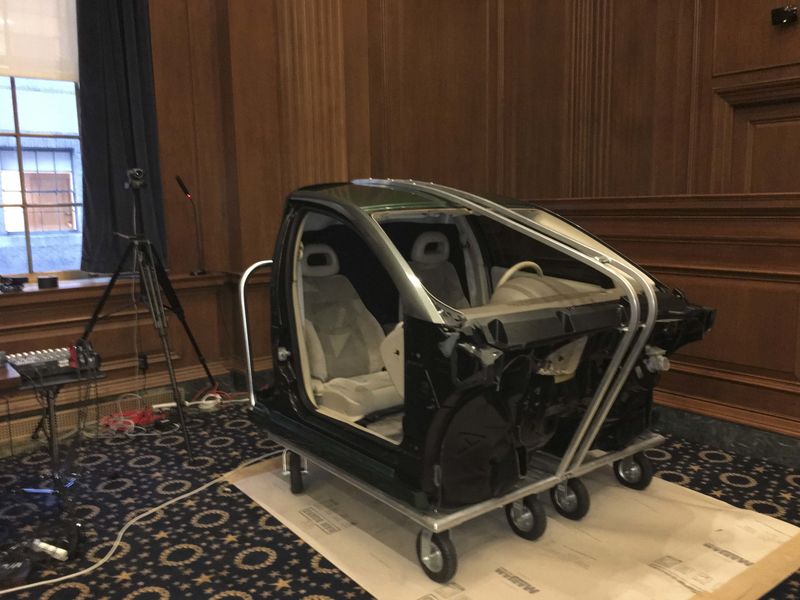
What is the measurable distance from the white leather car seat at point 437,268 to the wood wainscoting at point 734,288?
1.03 m

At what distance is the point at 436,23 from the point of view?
4602 mm

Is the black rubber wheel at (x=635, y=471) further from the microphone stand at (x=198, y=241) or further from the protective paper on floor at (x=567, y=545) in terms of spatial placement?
the microphone stand at (x=198, y=241)

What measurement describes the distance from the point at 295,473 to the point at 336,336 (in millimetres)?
585

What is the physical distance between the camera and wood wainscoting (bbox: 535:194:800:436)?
9.48 feet

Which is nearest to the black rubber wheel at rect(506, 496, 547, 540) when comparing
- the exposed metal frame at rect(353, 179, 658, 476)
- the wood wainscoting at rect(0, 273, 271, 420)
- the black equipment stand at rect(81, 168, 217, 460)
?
the exposed metal frame at rect(353, 179, 658, 476)

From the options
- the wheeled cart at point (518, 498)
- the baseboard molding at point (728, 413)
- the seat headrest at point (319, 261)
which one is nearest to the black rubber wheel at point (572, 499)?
the wheeled cart at point (518, 498)

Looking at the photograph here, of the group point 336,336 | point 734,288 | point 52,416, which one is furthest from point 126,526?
point 734,288

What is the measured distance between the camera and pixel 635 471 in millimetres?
2748

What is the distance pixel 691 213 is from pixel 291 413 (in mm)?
2003

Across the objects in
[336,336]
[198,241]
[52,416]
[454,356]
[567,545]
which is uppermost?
[198,241]

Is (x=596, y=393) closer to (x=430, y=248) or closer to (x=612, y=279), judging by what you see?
(x=612, y=279)

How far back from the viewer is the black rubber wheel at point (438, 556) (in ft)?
6.94

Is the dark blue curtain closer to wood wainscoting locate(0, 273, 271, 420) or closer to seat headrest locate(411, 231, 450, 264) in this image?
wood wainscoting locate(0, 273, 271, 420)

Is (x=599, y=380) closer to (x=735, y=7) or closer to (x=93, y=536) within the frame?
(x=93, y=536)
